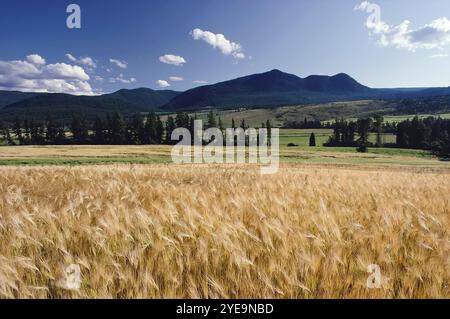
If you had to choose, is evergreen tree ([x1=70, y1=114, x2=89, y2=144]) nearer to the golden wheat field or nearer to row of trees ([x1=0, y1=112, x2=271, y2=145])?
row of trees ([x1=0, y1=112, x2=271, y2=145])

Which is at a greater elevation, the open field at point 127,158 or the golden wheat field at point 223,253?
the golden wheat field at point 223,253

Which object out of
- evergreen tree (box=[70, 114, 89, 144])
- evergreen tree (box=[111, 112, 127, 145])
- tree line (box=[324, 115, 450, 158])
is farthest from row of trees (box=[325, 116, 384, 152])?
evergreen tree (box=[70, 114, 89, 144])

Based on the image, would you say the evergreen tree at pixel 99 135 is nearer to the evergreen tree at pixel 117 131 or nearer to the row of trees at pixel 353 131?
the evergreen tree at pixel 117 131

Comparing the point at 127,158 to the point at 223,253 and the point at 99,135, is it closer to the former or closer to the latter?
the point at 223,253

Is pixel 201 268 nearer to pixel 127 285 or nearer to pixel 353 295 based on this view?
pixel 127 285

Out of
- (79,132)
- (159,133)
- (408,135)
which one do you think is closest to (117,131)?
(159,133)

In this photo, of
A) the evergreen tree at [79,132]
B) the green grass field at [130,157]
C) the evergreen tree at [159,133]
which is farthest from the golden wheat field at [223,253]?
the evergreen tree at [79,132]

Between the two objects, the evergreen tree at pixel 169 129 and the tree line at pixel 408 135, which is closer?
the tree line at pixel 408 135

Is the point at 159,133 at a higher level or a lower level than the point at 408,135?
higher

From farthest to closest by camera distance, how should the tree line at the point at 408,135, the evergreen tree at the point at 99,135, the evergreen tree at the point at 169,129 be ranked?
the evergreen tree at the point at 99,135 < the evergreen tree at the point at 169,129 < the tree line at the point at 408,135

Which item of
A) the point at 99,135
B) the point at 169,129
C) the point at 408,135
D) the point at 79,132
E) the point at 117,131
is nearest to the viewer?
the point at 408,135

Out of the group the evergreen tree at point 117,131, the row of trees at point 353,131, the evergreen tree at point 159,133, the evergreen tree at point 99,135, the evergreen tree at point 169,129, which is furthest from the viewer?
the evergreen tree at point 99,135
